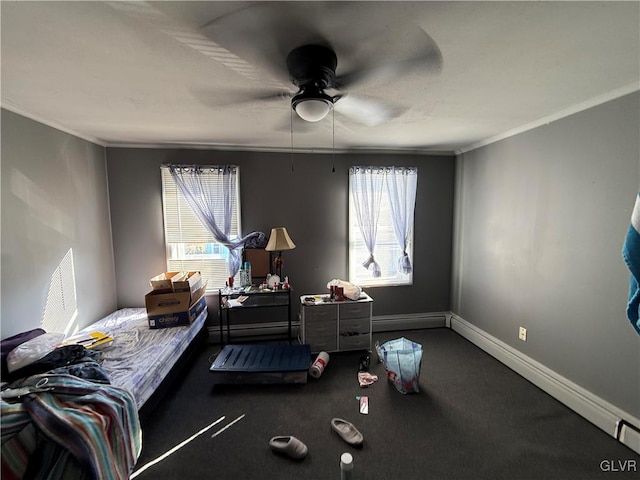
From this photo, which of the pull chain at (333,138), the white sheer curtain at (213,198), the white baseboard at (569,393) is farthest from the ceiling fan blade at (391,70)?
the white baseboard at (569,393)

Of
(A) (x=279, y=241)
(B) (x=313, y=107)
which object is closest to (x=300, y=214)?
(A) (x=279, y=241)

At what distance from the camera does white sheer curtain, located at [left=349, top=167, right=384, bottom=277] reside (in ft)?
11.0

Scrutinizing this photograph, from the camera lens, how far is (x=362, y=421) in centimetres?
200

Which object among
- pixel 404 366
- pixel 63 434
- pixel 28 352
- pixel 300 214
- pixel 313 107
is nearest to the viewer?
pixel 63 434

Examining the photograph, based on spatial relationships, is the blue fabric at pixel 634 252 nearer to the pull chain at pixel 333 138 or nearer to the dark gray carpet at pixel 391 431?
the dark gray carpet at pixel 391 431

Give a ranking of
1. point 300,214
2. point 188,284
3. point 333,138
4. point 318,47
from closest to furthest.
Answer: point 318,47 → point 188,284 → point 333,138 → point 300,214

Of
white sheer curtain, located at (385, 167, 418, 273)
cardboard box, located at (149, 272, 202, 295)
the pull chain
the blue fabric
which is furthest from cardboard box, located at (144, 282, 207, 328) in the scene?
the blue fabric

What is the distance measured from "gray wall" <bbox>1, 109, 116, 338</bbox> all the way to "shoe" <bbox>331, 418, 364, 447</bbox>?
236cm

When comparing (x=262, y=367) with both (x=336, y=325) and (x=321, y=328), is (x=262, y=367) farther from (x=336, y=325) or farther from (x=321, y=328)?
(x=336, y=325)

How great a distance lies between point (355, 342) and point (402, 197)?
188cm

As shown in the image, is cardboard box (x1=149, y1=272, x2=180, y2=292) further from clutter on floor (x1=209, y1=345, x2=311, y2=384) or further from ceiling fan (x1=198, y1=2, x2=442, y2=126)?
ceiling fan (x1=198, y1=2, x2=442, y2=126)

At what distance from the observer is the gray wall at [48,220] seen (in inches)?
73.7

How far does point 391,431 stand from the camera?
6.25 ft

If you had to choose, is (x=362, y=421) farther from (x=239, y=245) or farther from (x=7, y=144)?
(x=7, y=144)
